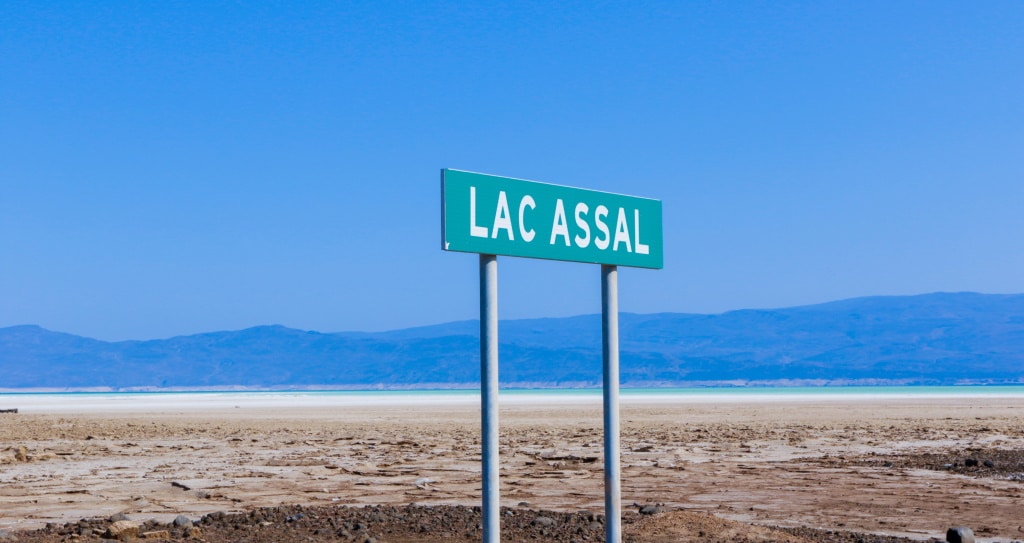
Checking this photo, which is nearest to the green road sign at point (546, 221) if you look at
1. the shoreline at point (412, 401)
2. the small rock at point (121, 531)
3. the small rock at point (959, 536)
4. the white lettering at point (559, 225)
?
the white lettering at point (559, 225)

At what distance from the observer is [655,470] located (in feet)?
52.4

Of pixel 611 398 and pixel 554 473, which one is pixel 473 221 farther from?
pixel 554 473

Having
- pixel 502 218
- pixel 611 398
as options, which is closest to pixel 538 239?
pixel 502 218

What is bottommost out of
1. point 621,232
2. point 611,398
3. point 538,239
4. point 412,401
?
point 412,401

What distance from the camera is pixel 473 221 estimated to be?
550 centimetres

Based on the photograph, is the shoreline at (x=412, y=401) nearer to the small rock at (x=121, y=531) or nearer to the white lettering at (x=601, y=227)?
the small rock at (x=121, y=531)

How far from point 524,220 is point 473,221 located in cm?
37

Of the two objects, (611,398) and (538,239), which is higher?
(538,239)

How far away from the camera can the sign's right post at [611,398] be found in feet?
20.6

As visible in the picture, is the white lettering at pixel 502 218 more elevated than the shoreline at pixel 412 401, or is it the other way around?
the white lettering at pixel 502 218

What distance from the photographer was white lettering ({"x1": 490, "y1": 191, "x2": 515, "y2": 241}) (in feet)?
18.5

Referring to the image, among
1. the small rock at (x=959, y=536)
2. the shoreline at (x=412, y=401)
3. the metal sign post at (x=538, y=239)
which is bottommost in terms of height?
the small rock at (x=959, y=536)

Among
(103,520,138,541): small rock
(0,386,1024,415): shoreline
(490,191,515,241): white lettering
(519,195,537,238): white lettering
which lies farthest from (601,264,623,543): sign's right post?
(0,386,1024,415): shoreline

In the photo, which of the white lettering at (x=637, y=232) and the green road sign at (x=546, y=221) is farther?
the white lettering at (x=637, y=232)
